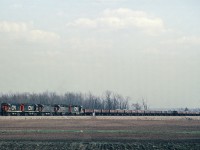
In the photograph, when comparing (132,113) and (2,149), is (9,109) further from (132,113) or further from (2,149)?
(2,149)

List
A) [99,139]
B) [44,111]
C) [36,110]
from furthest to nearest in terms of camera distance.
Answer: [44,111] < [36,110] < [99,139]

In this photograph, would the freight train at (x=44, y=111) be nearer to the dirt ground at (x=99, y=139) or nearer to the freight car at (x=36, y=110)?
the freight car at (x=36, y=110)

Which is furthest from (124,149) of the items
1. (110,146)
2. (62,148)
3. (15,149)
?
(15,149)

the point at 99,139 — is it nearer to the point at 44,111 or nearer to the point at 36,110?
the point at 36,110

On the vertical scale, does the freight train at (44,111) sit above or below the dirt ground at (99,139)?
above

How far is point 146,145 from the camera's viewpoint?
27.7 m

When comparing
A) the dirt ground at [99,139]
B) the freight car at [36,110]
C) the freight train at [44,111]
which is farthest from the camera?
the freight train at [44,111]

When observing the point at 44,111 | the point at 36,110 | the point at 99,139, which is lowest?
the point at 99,139

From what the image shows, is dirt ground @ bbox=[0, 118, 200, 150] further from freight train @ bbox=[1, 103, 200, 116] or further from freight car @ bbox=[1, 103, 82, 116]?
freight train @ bbox=[1, 103, 200, 116]

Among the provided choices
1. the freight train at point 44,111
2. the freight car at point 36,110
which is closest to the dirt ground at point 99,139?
the freight car at point 36,110

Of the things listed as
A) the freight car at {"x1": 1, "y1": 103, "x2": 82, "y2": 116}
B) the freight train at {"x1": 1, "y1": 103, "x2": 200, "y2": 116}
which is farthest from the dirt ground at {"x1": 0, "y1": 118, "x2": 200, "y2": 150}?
the freight train at {"x1": 1, "y1": 103, "x2": 200, "y2": 116}

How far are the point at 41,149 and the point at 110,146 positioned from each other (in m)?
5.17

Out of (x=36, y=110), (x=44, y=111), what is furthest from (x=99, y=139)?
(x=44, y=111)

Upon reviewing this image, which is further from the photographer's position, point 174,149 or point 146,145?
point 146,145
